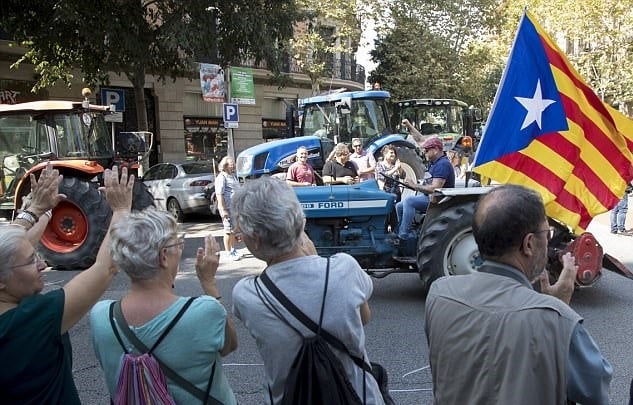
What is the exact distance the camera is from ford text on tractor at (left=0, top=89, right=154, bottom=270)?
29.2 feet

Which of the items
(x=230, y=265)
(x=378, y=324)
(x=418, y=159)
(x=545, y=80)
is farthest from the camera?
(x=418, y=159)

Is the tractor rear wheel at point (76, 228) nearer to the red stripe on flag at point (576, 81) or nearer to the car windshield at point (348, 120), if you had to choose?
the car windshield at point (348, 120)

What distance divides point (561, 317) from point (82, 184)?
8560 millimetres

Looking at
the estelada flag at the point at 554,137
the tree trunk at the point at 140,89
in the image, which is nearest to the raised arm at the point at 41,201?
the estelada flag at the point at 554,137

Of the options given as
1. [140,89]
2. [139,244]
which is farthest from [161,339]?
[140,89]

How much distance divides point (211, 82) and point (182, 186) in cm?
257

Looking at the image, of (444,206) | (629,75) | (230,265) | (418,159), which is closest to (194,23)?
(418,159)

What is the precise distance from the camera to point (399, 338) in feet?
17.4

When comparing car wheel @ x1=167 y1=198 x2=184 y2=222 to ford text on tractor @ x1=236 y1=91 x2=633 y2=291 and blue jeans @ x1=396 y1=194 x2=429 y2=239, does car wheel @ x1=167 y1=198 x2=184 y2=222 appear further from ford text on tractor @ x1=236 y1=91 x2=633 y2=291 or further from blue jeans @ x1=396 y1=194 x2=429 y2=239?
blue jeans @ x1=396 y1=194 x2=429 y2=239

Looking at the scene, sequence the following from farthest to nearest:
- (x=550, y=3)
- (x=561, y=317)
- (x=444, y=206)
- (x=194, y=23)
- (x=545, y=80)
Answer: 1. (x=550, y=3)
2. (x=194, y=23)
3. (x=444, y=206)
4. (x=545, y=80)
5. (x=561, y=317)

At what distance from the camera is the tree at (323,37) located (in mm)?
23703

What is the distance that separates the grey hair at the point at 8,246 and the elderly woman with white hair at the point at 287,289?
79 centimetres

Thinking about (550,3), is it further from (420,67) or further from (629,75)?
(420,67)

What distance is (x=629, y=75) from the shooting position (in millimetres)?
21250
